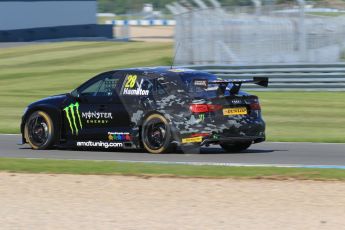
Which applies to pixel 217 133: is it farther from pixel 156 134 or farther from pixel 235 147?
pixel 235 147

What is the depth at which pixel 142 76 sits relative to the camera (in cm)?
1457

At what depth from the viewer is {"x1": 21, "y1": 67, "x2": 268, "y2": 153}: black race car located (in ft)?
45.9

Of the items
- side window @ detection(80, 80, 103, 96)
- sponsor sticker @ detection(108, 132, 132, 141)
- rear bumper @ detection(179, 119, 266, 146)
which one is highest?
side window @ detection(80, 80, 103, 96)

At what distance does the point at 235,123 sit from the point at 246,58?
14251 millimetres

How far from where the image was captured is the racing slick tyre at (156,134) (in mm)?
14094

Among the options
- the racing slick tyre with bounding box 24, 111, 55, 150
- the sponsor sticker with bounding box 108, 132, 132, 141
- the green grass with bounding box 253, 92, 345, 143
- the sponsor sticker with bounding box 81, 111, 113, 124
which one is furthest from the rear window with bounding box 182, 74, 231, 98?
the green grass with bounding box 253, 92, 345, 143

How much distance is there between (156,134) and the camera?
14.2 metres

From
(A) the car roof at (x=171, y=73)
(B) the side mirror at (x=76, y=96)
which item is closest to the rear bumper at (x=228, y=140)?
(A) the car roof at (x=171, y=73)

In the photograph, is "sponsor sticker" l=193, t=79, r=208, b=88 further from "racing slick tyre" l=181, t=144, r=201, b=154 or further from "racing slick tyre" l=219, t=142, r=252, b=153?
"racing slick tyre" l=219, t=142, r=252, b=153

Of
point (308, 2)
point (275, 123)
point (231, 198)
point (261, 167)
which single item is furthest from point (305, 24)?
point (231, 198)

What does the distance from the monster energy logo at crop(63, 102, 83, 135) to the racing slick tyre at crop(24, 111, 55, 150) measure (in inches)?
12.0

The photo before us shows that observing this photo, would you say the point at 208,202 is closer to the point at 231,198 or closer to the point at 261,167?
the point at 231,198

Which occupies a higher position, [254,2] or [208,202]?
[254,2]

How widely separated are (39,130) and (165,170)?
3.64 m
